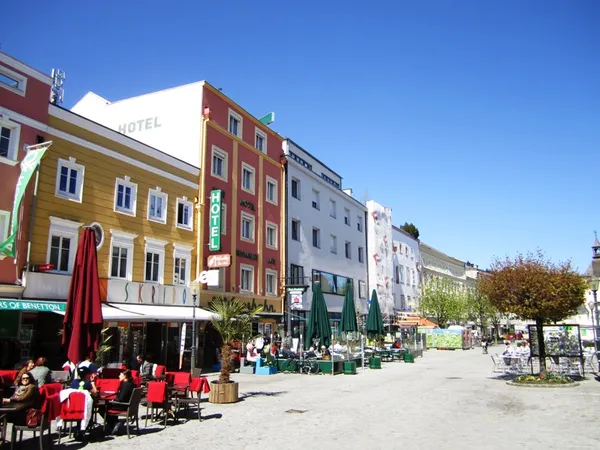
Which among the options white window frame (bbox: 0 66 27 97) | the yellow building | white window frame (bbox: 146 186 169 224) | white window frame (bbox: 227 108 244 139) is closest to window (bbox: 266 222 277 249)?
white window frame (bbox: 227 108 244 139)

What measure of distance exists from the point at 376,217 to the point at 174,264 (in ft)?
93.9

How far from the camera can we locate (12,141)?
1694 centimetres

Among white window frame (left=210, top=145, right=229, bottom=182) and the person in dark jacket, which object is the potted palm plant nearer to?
the person in dark jacket

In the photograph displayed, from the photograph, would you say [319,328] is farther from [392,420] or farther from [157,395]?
[157,395]

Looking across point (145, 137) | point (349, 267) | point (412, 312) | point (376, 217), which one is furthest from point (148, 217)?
point (412, 312)

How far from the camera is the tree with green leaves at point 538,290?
706 inches

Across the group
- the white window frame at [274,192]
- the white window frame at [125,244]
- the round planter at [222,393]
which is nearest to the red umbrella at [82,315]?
the round planter at [222,393]

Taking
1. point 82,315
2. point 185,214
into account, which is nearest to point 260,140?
point 185,214

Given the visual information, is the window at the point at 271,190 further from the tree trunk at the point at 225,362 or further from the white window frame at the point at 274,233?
the tree trunk at the point at 225,362

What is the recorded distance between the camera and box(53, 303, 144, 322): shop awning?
1736cm

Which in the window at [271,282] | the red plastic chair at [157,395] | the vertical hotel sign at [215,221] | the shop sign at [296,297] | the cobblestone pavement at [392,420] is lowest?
the cobblestone pavement at [392,420]

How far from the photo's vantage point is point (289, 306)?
32.5 m

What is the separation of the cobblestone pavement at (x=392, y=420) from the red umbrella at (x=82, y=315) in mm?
2018

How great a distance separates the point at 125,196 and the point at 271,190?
1301 centimetres
